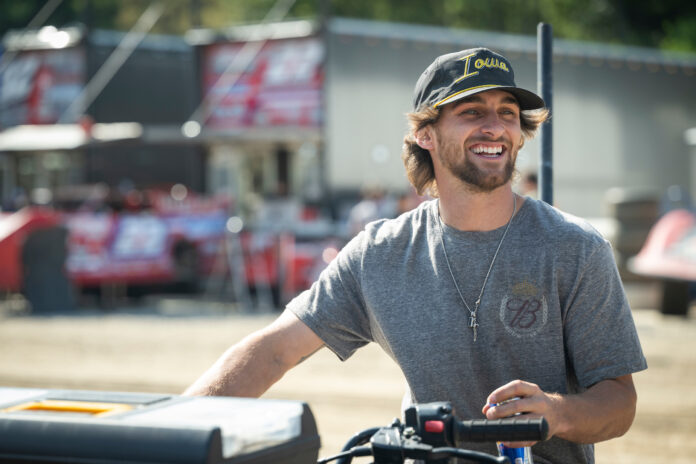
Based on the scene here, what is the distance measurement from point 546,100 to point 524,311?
84cm

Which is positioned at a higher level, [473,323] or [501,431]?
[473,323]

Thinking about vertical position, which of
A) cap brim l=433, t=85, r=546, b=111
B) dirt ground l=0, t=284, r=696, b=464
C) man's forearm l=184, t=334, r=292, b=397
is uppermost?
cap brim l=433, t=85, r=546, b=111

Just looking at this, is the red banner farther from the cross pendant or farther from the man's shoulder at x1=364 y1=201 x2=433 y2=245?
the cross pendant

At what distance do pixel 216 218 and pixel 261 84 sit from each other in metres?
4.18

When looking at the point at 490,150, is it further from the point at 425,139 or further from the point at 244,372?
the point at 244,372

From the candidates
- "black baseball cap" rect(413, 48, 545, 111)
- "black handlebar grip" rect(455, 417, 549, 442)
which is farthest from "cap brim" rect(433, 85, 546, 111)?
"black handlebar grip" rect(455, 417, 549, 442)

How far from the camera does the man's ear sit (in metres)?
2.99

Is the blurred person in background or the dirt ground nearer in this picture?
the dirt ground

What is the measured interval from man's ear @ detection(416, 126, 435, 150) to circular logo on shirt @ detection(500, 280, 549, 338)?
1.78 feet

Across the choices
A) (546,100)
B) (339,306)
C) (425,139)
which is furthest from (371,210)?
(339,306)

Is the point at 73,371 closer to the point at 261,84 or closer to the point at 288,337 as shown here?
the point at 288,337

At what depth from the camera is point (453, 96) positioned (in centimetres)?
276

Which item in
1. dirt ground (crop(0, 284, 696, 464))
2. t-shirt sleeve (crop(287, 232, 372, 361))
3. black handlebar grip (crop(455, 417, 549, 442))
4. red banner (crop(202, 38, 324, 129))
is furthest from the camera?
red banner (crop(202, 38, 324, 129))

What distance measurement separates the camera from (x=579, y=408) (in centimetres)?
250
